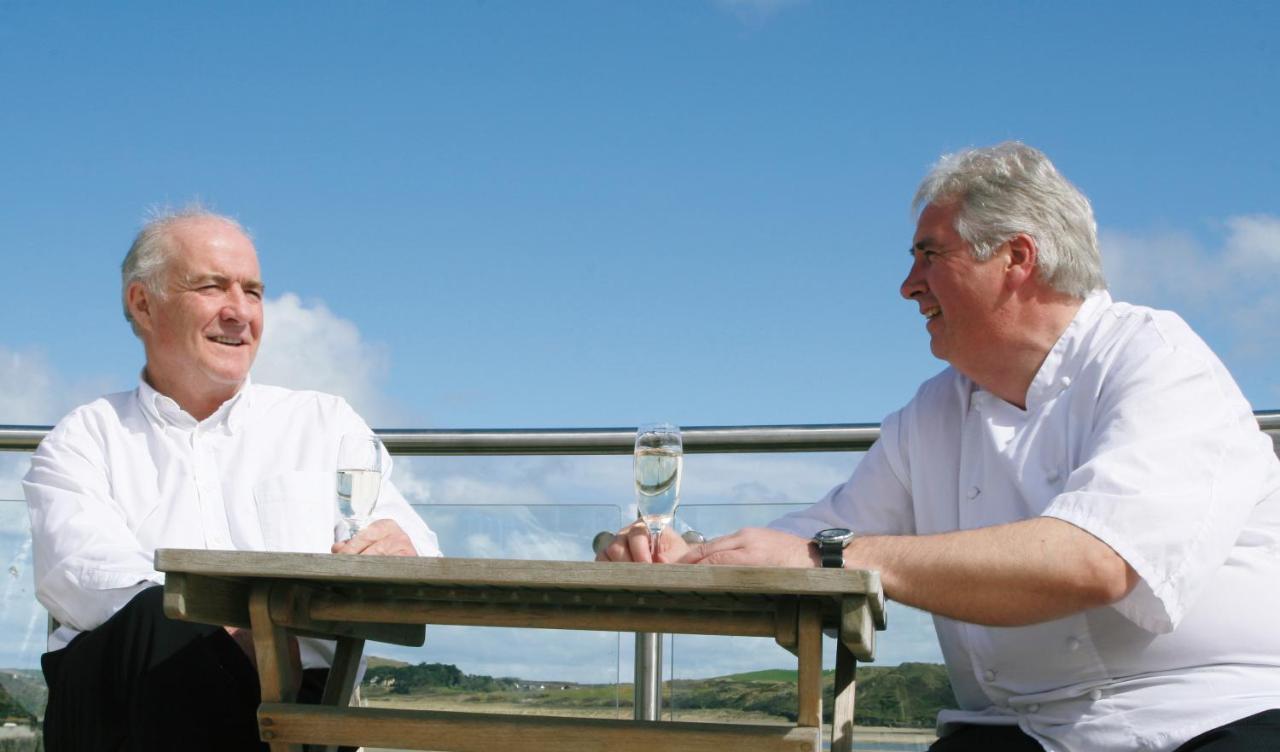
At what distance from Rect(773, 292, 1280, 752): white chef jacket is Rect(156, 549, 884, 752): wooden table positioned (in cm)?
37

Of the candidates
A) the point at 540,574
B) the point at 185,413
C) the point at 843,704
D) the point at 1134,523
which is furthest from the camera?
the point at 185,413

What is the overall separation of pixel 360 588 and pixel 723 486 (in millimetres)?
1693

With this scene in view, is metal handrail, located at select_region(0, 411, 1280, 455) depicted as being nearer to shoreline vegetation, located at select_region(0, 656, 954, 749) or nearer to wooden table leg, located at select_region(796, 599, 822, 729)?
shoreline vegetation, located at select_region(0, 656, 954, 749)

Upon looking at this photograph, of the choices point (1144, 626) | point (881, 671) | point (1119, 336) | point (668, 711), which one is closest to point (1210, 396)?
point (1119, 336)

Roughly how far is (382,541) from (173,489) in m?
0.87

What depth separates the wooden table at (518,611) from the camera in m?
1.95

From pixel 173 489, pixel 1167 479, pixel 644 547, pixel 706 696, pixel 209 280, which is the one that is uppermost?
pixel 209 280

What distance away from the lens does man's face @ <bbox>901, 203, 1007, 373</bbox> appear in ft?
8.98

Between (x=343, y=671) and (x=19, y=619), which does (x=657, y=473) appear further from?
(x=19, y=619)

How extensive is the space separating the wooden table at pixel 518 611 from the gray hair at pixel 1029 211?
3.03 ft

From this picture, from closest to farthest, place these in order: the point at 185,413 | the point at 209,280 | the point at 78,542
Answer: the point at 78,542 → the point at 185,413 → the point at 209,280

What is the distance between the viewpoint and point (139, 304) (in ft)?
11.9

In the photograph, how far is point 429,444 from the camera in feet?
13.9

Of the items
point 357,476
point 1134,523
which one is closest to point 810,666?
point 1134,523
